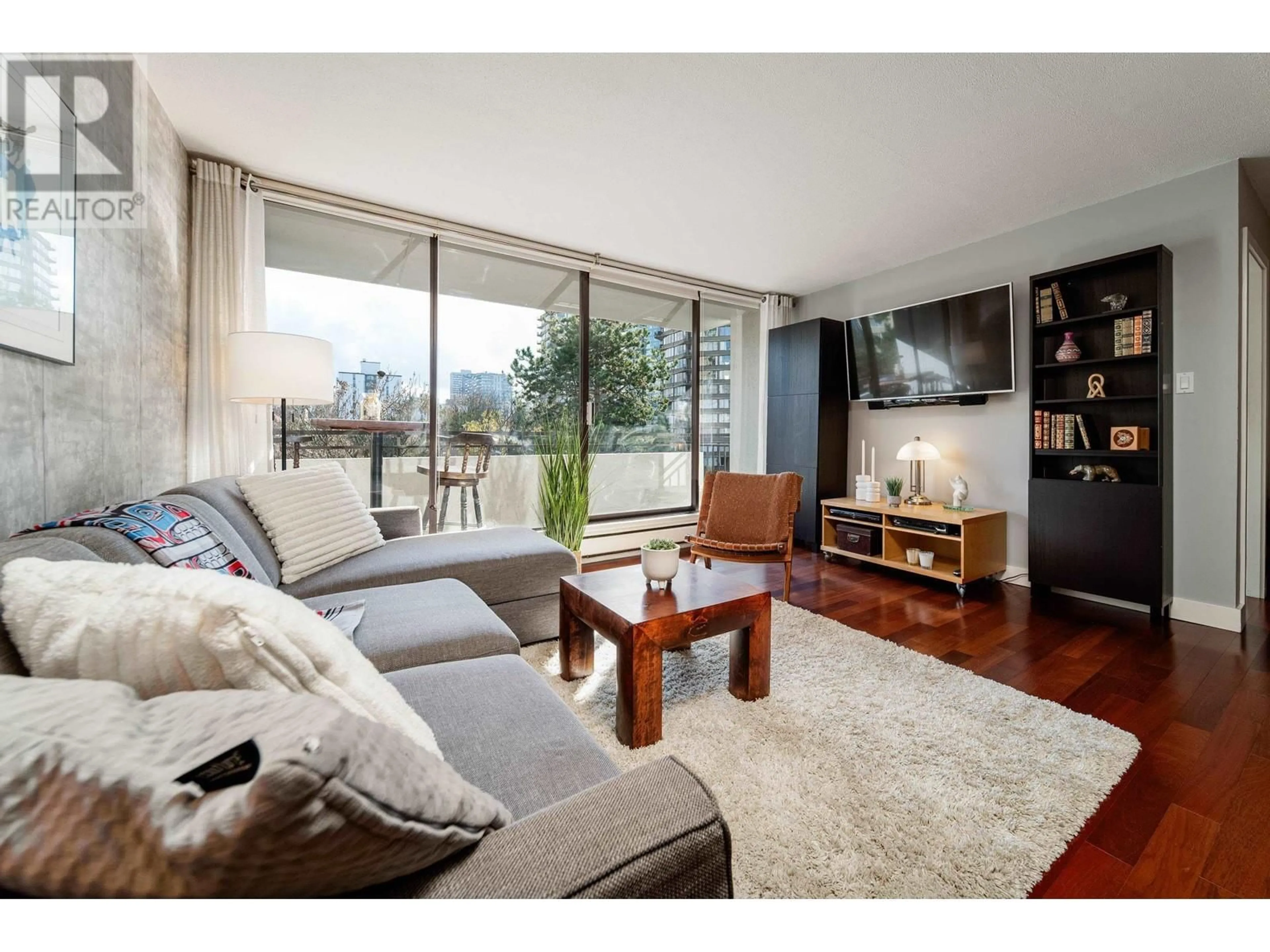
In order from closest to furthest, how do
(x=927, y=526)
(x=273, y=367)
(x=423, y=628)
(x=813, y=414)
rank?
(x=423, y=628) < (x=273, y=367) < (x=927, y=526) < (x=813, y=414)

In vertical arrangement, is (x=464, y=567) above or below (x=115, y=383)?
below

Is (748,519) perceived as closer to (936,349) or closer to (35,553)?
(936,349)

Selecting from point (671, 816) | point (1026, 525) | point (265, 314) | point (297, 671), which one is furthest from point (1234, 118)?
point (265, 314)

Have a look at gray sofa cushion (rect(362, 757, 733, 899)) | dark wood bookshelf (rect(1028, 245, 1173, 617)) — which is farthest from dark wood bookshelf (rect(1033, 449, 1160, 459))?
gray sofa cushion (rect(362, 757, 733, 899))

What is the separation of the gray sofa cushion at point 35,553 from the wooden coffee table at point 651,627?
50.3 inches

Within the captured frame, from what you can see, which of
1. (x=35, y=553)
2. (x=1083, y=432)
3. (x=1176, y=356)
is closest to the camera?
(x=35, y=553)

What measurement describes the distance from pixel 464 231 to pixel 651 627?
3.11 m

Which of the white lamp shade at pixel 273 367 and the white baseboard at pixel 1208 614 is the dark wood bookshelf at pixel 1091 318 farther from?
the white lamp shade at pixel 273 367

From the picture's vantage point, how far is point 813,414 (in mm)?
4617

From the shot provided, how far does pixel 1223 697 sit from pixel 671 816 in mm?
2652

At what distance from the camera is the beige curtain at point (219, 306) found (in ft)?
9.02

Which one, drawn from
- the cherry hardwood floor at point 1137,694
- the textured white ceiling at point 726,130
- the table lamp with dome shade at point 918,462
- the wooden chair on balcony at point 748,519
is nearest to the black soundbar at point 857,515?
the table lamp with dome shade at point 918,462

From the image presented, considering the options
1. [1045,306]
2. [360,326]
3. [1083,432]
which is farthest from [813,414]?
[360,326]

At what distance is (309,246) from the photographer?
3.33 meters
